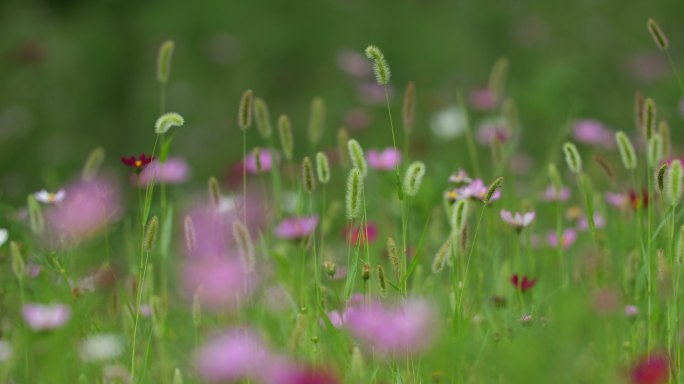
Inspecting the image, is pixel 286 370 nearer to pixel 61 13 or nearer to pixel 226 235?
pixel 226 235

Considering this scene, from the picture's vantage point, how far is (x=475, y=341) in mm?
1150

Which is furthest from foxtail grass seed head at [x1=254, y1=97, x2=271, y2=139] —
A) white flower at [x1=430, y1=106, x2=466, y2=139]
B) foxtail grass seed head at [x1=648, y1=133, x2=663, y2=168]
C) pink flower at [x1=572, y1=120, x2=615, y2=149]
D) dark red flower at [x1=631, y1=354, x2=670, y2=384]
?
white flower at [x1=430, y1=106, x2=466, y2=139]

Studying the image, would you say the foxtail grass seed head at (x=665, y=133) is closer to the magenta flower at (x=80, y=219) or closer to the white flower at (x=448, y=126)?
the magenta flower at (x=80, y=219)

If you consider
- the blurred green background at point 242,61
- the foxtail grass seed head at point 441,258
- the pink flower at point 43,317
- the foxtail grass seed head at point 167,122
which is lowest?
the foxtail grass seed head at point 441,258

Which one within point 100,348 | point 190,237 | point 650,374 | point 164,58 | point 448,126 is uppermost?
point 448,126

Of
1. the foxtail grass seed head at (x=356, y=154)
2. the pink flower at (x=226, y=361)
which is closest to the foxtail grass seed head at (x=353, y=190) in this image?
the foxtail grass seed head at (x=356, y=154)

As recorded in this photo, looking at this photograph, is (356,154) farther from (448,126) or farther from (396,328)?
(448,126)

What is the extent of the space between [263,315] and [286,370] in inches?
20.7

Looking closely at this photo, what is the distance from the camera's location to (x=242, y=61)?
4.22 m

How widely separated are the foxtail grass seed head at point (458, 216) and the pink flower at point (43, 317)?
0.48m

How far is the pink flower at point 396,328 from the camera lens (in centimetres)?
83

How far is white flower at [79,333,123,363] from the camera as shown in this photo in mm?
1127

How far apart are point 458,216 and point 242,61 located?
3284 millimetres

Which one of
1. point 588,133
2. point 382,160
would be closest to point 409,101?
point 382,160
